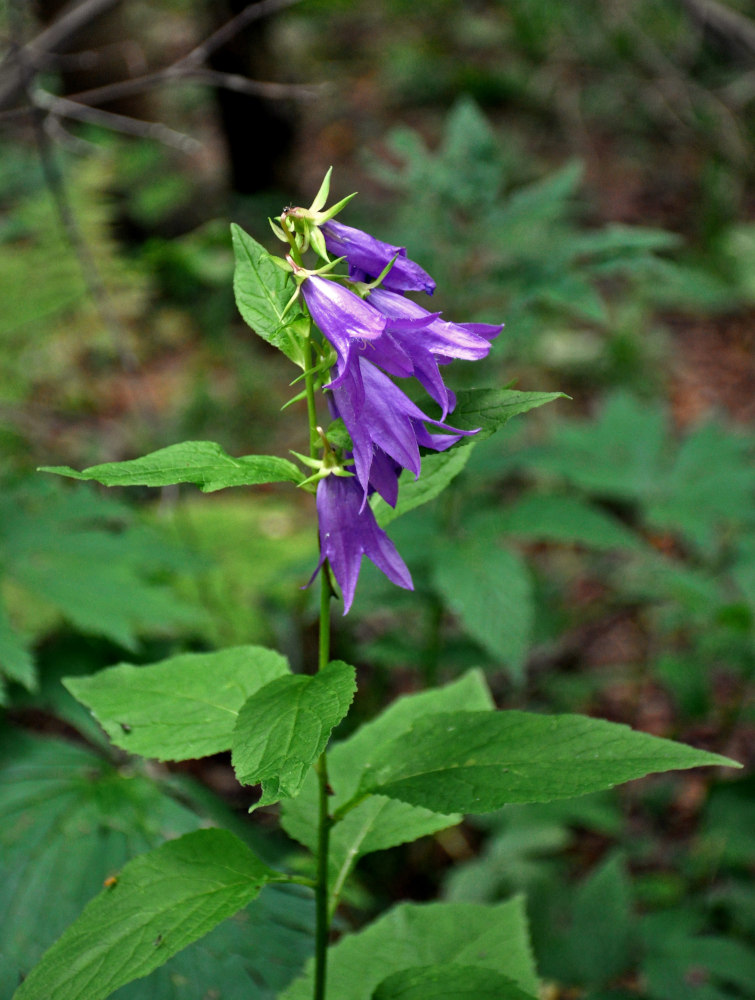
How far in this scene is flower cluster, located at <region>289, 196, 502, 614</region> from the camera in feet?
3.37

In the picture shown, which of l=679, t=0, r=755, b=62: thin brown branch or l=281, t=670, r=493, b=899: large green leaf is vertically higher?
l=679, t=0, r=755, b=62: thin brown branch

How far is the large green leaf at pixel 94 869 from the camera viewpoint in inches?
63.2

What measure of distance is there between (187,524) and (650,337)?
3854mm

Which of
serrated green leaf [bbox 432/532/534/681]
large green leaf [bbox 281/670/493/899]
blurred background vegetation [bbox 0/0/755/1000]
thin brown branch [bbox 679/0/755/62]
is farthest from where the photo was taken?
thin brown branch [bbox 679/0/755/62]

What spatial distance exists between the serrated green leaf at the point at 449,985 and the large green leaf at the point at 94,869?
0.41 metres

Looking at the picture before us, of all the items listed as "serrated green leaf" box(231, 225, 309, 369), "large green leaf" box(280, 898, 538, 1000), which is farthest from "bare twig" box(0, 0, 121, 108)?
"large green leaf" box(280, 898, 538, 1000)

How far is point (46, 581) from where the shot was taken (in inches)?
91.0

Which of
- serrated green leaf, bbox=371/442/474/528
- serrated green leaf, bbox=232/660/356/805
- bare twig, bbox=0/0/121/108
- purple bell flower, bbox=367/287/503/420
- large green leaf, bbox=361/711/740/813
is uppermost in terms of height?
bare twig, bbox=0/0/121/108

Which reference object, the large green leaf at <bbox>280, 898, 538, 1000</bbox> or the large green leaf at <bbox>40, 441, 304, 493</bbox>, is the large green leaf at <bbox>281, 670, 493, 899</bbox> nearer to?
the large green leaf at <bbox>280, 898, 538, 1000</bbox>

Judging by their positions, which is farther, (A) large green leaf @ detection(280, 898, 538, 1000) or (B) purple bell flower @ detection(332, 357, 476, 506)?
(A) large green leaf @ detection(280, 898, 538, 1000)

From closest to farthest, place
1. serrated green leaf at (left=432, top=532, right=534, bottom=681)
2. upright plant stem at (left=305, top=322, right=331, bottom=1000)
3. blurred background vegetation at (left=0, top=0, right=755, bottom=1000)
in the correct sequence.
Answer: upright plant stem at (left=305, top=322, right=331, bottom=1000) < blurred background vegetation at (left=0, top=0, right=755, bottom=1000) < serrated green leaf at (left=432, top=532, right=534, bottom=681)

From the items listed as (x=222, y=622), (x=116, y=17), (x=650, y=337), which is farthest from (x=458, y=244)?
(x=116, y=17)

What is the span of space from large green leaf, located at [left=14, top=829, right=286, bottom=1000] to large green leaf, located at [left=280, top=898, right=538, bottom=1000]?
48 cm

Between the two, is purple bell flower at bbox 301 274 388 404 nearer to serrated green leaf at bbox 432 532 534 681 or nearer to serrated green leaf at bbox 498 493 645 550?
serrated green leaf at bbox 432 532 534 681
